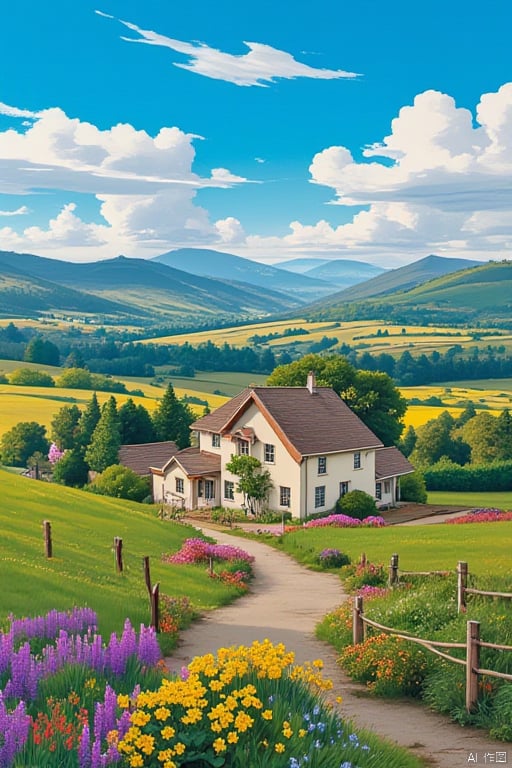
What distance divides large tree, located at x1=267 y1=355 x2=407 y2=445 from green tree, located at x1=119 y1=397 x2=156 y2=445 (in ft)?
44.8

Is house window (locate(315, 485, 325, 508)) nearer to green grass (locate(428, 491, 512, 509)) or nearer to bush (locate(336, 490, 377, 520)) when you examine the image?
bush (locate(336, 490, 377, 520))

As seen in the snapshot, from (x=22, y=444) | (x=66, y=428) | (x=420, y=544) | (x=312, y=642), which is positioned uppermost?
(x=66, y=428)

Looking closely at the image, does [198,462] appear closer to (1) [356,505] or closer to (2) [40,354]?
(1) [356,505]

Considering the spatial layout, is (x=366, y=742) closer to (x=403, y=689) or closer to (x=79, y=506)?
(x=403, y=689)

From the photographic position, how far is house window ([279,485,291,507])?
6022 cm

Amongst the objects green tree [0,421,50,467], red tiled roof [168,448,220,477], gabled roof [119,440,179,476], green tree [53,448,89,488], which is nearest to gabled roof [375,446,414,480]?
red tiled roof [168,448,220,477]

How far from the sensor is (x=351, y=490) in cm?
6312

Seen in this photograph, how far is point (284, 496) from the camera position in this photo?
6056cm

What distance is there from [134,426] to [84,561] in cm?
5883

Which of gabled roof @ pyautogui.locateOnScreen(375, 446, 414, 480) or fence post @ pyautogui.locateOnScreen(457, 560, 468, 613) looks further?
gabled roof @ pyautogui.locateOnScreen(375, 446, 414, 480)

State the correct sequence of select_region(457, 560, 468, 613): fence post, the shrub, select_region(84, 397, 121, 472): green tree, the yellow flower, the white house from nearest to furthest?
the yellow flower, select_region(457, 560, 468, 613): fence post, the shrub, the white house, select_region(84, 397, 121, 472): green tree

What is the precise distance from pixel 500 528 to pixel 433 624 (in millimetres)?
26894

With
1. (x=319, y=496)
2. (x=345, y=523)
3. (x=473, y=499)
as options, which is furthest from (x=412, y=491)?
(x=345, y=523)

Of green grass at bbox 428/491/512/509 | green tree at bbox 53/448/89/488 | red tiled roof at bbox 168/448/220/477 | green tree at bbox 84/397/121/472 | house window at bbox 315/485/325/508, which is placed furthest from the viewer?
green tree at bbox 53/448/89/488
